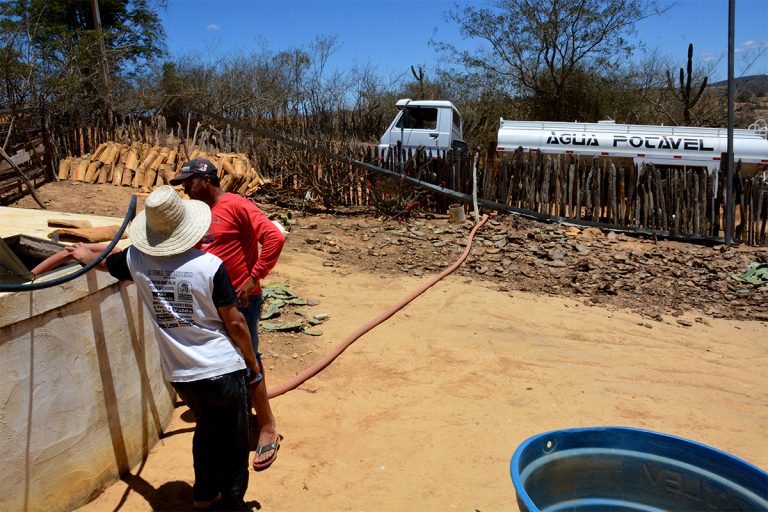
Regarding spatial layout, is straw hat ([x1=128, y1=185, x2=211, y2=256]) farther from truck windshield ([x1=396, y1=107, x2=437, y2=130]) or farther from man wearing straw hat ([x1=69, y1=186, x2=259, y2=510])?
truck windshield ([x1=396, y1=107, x2=437, y2=130])

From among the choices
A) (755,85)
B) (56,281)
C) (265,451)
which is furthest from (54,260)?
(755,85)

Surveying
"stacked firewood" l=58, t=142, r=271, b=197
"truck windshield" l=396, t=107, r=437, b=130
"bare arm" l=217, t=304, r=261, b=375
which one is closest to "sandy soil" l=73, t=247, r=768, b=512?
"bare arm" l=217, t=304, r=261, b=375

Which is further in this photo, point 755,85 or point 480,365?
point 755,85

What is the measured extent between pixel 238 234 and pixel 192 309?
0.96 meters

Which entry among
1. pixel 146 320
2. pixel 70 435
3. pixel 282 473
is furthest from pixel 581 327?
pixel 70 435

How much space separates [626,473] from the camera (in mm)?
2566

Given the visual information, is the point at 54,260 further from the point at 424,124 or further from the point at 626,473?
the point at 424,124

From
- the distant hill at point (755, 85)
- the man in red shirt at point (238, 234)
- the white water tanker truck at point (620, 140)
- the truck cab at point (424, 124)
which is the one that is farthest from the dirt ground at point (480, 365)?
the distant hill at point (755, 85)

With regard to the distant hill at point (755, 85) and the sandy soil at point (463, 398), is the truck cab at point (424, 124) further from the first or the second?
the distant hill at point (755, 85)

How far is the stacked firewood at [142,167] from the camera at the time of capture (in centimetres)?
1155

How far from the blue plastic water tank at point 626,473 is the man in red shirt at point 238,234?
157 cm

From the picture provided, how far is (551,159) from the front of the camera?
414 inches

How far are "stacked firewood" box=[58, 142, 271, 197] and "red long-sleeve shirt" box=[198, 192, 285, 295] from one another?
808 cm

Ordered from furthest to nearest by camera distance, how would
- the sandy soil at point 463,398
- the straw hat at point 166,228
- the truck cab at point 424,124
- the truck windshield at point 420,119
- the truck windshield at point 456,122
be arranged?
the truck windshield at point 456,122
the truck windshield at point 420,119
the truck cab at point 424,124
the sandy soil at point 463,398
the straw hat at point 166,228
